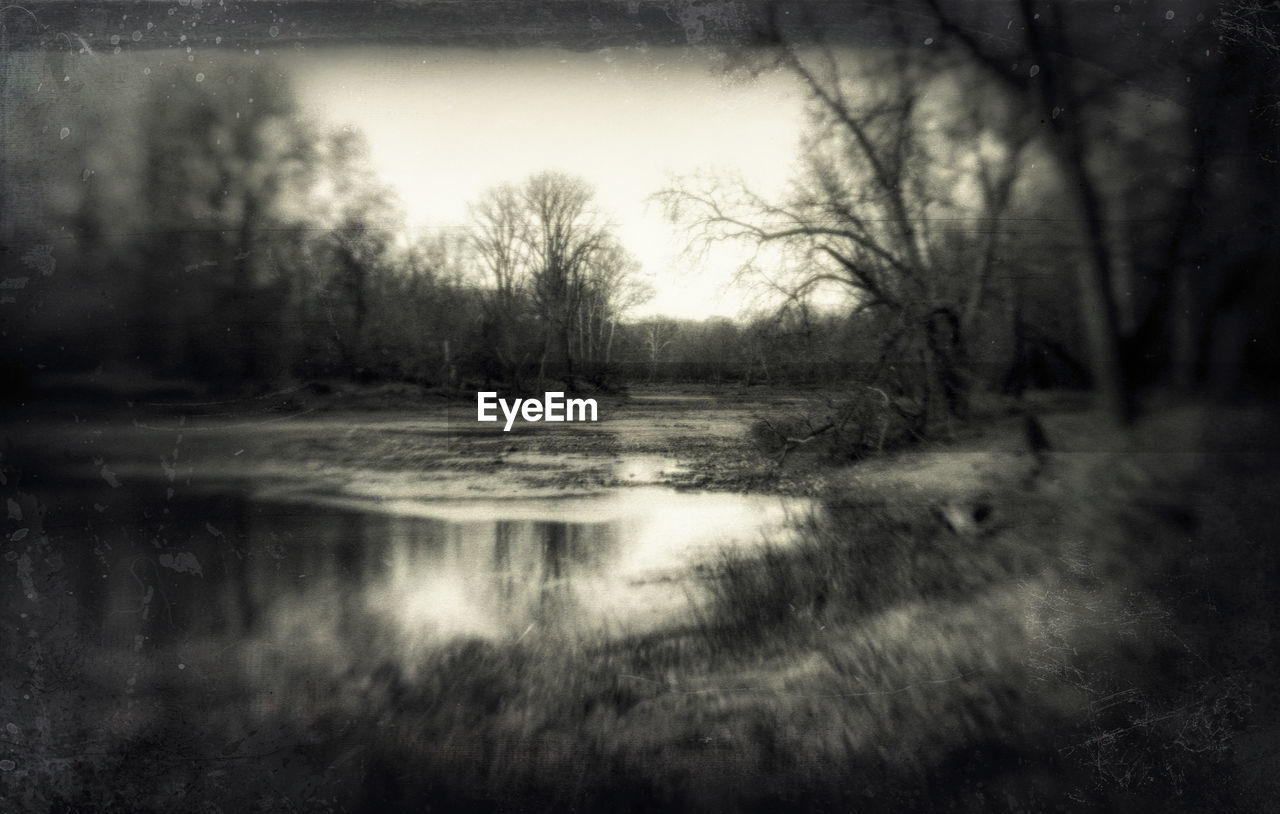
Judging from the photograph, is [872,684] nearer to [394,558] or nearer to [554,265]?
[394,558]

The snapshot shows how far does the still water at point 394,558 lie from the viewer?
276 centimetres

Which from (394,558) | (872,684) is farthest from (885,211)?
(394,558)

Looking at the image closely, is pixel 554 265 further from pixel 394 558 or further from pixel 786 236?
pixel 394 558

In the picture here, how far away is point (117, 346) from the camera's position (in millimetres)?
2809
